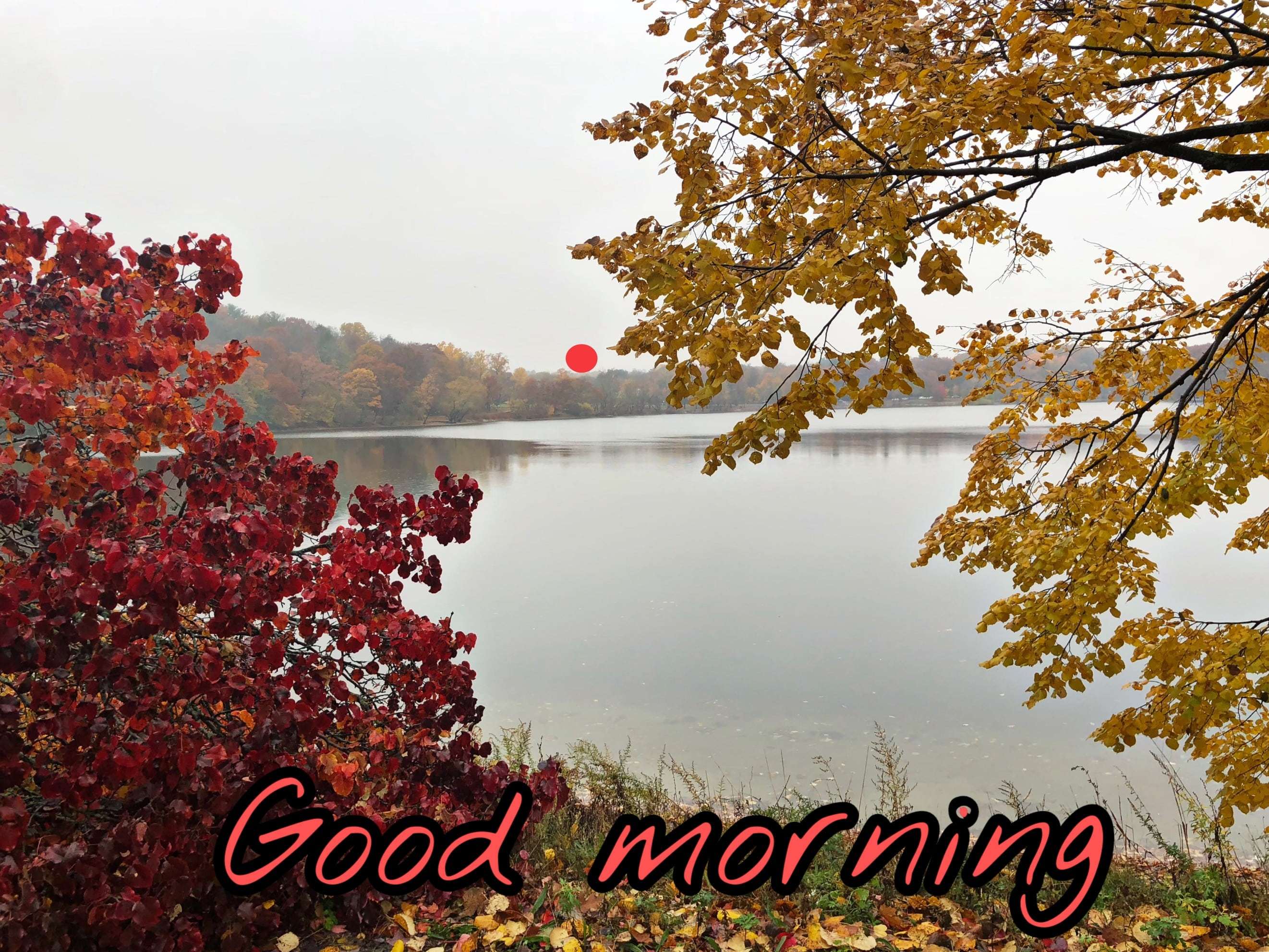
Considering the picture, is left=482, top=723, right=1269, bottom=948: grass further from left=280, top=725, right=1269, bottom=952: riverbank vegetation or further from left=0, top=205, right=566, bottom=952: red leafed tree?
left=0, top=205, right=566, bottom=952: red leafed tree

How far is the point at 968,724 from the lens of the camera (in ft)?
26.2

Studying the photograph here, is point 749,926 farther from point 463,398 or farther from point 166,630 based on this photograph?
point 463,398

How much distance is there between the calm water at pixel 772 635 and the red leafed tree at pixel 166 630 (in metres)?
4.21

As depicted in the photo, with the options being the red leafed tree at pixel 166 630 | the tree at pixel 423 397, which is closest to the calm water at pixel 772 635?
the red leafed tree at pixel 166 630

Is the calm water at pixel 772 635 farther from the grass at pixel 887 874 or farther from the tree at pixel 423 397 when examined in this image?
the tree at pixel 423 397

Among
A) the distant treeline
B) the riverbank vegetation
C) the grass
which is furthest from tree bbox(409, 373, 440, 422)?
the riverbank vegetation

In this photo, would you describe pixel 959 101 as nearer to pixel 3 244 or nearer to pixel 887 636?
pixel 3 244

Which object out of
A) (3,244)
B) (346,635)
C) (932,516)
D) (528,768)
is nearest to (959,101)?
(346,635)

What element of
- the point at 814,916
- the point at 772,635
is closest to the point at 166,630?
the point at 814,916

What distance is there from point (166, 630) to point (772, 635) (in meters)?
9.73

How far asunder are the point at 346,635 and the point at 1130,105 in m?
5.23

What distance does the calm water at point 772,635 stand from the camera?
291 inches

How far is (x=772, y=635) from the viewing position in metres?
11.4

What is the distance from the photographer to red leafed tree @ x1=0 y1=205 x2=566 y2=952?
2.51 m
